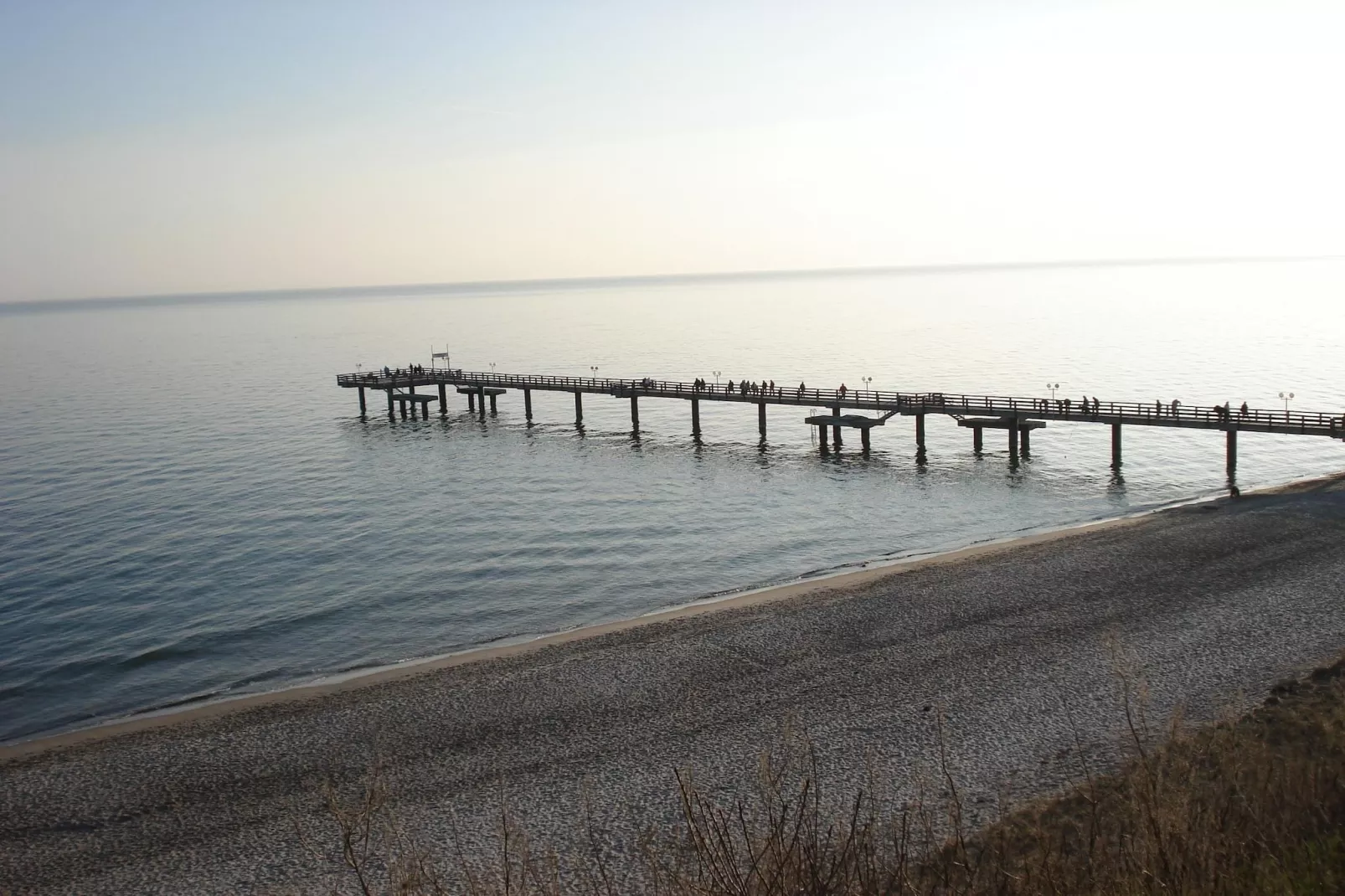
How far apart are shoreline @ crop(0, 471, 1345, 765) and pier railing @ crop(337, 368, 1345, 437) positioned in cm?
485

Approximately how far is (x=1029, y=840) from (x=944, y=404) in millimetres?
45231

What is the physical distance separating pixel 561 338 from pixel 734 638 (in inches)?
6432

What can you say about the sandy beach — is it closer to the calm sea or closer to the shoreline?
the shoreline

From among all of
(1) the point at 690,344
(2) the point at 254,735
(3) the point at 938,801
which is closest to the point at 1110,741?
(3) the point at 938,801

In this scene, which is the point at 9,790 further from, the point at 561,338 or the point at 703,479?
the point at 561,338

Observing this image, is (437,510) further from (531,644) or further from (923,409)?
(923,409)

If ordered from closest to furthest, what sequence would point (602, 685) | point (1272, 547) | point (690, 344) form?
point (602, 685)
point (1272, 547)
point (690, 344)

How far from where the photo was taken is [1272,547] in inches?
1410

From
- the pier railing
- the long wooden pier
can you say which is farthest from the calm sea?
the pier railing

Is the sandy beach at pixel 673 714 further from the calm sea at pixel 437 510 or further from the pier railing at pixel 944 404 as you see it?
the pier railing at pixel 944 404

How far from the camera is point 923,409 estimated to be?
6119cm

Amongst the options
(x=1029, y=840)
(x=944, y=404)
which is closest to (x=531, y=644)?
(x=1029, y=840)

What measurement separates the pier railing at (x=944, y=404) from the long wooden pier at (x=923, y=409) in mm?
56

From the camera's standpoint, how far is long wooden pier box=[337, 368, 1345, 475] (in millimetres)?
51062
